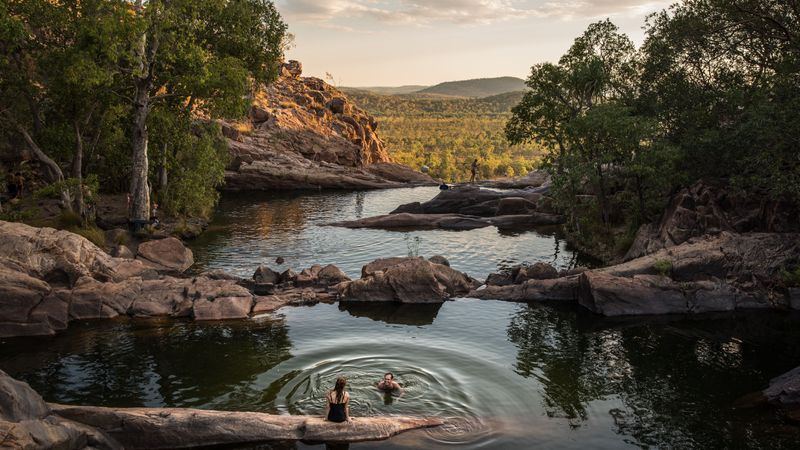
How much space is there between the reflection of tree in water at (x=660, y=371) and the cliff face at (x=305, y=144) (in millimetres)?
63790

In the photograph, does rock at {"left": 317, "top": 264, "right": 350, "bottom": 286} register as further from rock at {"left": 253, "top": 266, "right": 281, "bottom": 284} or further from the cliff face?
the cliff face

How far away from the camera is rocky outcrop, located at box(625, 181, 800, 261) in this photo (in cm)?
3425

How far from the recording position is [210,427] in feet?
55.6

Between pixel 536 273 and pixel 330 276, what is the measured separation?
11.9 metres

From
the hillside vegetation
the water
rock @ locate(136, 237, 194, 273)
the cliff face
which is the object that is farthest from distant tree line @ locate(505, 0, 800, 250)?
the hillside vegetation

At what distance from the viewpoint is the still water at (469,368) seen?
18.9 m

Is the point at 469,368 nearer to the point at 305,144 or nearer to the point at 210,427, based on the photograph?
the point at 210,427

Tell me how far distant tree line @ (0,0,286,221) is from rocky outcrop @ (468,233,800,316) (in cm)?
2458

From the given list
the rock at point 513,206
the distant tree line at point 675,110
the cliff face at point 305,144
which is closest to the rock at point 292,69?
the cliff face at point 305,144

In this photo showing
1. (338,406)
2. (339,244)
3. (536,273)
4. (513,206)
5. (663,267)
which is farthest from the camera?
(513,206)

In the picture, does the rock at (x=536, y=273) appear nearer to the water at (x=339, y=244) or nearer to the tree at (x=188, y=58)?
the water at (x=339, y=244)

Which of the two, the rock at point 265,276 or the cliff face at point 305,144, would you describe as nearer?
the rock at point 265,276

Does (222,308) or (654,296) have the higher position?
(222,308)

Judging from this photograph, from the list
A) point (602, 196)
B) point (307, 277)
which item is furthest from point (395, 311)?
point (602, 196)
